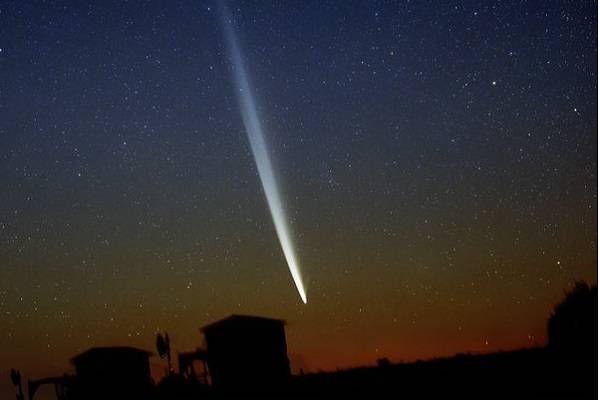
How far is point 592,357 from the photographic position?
18531 mm

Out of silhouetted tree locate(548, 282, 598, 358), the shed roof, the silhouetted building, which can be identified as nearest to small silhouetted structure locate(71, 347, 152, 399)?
the shed roof

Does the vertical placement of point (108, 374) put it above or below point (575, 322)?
below

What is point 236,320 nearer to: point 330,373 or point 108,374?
point 330,373

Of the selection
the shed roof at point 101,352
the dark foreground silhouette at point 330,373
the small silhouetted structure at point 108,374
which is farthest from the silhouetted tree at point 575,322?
the shed roof at point 101,352

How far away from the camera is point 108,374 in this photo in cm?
3381

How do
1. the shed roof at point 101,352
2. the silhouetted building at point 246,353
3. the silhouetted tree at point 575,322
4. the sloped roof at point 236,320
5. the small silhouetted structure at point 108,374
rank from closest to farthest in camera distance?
the silhouetted tree at point 575,322 → the silhouetted building at point 246,353 → the sloped roof at point 236,320 → the small silhouetted structure at point 108,374 → the shed roof at point 101,352

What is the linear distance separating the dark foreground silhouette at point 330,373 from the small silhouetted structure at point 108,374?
0.05m

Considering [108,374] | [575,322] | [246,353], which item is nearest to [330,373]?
[246,353]

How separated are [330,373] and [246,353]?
4.97 meters

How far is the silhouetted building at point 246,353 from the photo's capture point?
2925 centimetres

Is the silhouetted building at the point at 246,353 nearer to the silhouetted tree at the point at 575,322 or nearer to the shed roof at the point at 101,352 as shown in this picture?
the shed roof at the point at 101,352

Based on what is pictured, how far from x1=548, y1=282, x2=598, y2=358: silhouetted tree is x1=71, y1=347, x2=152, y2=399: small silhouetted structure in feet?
63.7

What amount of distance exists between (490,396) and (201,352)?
57.1ft

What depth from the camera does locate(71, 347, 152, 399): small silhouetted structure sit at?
3339 cm
